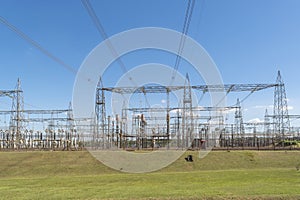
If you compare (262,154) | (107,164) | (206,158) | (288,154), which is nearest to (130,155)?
(107,164)

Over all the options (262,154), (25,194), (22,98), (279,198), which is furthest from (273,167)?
(22,98)

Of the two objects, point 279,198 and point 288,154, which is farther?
point 288,154

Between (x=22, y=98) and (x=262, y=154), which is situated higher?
(x=22, y=98)

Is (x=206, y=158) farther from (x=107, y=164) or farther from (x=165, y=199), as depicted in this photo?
(x=165, y=199)

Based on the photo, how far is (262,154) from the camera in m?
28.3

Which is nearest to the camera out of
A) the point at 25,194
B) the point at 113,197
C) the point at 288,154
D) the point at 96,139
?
the point at 113,197

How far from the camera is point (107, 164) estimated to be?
2633 centimetres

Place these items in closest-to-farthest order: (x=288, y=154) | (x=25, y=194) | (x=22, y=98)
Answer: (x=25, y=194) < (x=288, y=154) < (x=22, y=98)

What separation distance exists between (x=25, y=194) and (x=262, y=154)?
2198cm

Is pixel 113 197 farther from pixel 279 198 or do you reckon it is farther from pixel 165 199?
pixel 279 198

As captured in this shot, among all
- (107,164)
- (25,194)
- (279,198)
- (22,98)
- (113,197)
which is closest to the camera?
(279,198)

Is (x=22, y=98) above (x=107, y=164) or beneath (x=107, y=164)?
above

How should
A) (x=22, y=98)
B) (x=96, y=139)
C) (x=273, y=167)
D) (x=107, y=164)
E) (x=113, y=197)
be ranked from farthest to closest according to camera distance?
(x=22, y=98)
(x=96, y=139)
(x=107, y=164)
(x=273, y=167)
(x=113, y=197)

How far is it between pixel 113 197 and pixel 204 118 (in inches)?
1623
